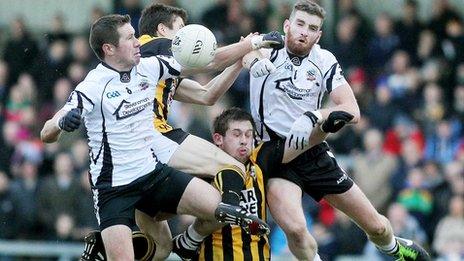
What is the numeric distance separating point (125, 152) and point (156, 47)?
94 cm

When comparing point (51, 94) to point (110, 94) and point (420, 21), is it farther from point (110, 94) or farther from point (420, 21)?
point (110, 94)

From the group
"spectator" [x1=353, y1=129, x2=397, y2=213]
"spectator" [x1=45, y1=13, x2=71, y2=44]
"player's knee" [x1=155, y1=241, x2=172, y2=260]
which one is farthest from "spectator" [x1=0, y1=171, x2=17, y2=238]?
"player's knee" [x1=155, y1=241, x2=172, y2=260]

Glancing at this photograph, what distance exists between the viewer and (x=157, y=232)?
1159cm

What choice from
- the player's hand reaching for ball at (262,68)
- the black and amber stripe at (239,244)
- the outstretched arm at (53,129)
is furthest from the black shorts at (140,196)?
the player's hand reaching for ball at (262,68)

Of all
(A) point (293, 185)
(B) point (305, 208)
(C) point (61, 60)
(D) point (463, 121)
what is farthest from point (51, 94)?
(A) point (293, 185)

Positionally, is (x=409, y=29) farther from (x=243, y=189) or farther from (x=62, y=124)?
(x=62, y=124)

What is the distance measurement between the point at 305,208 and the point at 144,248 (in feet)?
17.7

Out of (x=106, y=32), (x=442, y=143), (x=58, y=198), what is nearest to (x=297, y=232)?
(x=106, y=32)

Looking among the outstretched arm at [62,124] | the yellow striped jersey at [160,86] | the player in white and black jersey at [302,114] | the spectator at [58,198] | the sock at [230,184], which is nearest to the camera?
the outstretched arm at [62,124]

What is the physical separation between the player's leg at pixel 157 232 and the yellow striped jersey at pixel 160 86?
68 centimetres

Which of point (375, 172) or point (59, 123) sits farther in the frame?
point (375, 172)

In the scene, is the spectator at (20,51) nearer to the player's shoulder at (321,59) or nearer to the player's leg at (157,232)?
the player's leg at (157,232)

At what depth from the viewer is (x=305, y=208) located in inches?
656

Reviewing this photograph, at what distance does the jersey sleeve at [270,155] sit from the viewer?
1173cm
